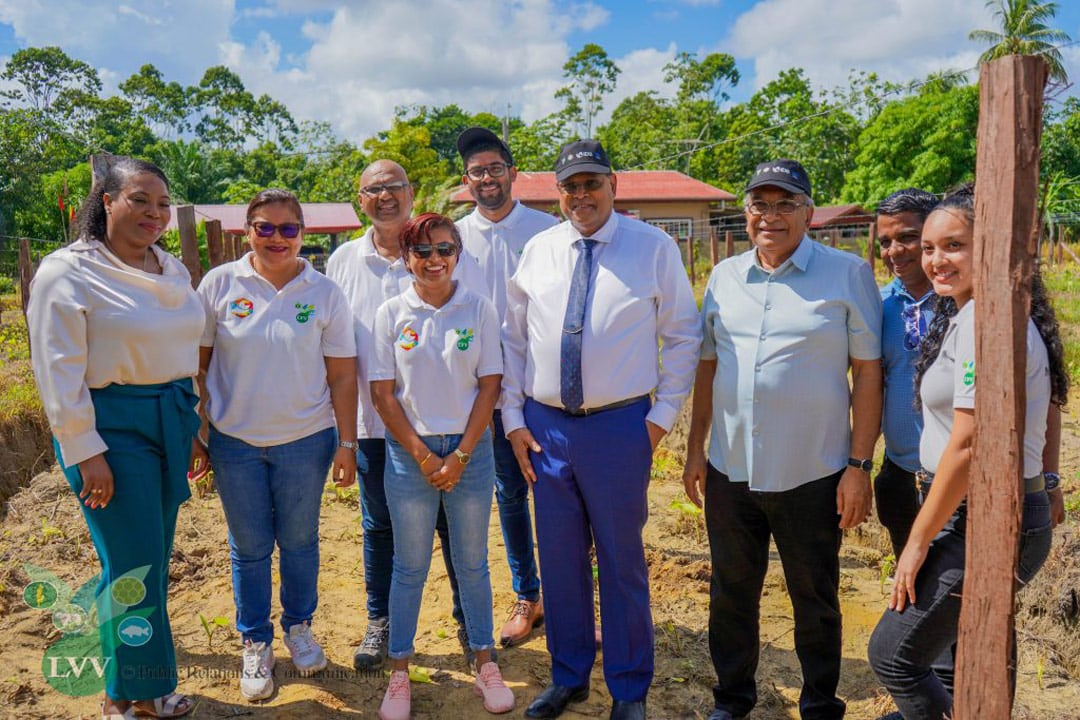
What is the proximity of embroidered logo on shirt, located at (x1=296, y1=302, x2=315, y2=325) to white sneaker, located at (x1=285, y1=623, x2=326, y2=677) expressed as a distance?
133 cm

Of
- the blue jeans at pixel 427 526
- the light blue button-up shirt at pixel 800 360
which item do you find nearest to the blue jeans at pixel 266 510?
the blue jeans at pixel 427 526

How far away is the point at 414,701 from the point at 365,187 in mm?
2185

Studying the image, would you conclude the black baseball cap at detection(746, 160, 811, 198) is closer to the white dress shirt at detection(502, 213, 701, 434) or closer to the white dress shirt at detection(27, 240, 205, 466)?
the white dress shirt at detection(502, 213, 701, 434)

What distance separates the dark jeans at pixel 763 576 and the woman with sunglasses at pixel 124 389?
6.68 feet

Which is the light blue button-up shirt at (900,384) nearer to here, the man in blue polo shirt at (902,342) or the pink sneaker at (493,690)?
the man in blue polo shirt at (902,342)

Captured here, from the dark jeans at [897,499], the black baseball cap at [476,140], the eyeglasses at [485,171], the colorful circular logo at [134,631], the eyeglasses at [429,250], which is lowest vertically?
the colorful circular logo at [134,631]

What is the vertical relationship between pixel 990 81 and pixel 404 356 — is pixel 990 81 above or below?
above

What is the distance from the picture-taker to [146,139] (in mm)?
52500

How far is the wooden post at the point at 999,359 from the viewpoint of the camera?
6.27 ft

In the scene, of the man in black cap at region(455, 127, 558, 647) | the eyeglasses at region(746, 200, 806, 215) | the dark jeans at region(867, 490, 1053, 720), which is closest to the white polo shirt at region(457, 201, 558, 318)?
the man in black cap at region(455, 127, 558, 647)

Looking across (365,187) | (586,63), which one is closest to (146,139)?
(586,63)

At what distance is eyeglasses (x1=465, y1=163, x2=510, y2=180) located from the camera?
382 centimetres

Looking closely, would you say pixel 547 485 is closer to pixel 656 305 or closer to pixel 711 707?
pixel 656 305

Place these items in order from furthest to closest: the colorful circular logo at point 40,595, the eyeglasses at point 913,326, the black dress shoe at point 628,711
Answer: the colorful circular logo at point 40,595, the black dress shoe at point 628,711, the eyeglasses at point 913,326
